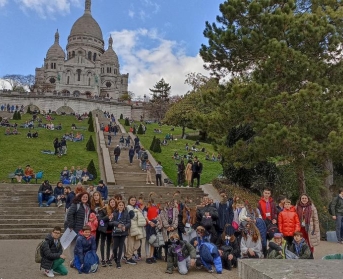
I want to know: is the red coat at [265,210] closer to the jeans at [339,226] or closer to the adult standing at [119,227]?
the adult standing at [119,227]

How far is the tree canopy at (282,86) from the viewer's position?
12.2m

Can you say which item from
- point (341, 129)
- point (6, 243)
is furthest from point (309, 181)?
point (6, 243)

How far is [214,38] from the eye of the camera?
14844mm

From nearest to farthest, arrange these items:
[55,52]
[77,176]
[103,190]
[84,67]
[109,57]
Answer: [103,190] → [77,176] → [84,67] → [55,52] → [109,57]

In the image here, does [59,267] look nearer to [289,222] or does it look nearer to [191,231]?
[191,231]

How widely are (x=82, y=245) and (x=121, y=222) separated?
923 mm

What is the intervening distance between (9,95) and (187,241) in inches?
2566

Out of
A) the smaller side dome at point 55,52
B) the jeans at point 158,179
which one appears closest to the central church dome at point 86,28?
the smaller side dome at point 55,52

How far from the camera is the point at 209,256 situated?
303 inches

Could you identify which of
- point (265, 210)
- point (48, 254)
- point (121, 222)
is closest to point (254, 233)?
point (265, 210)

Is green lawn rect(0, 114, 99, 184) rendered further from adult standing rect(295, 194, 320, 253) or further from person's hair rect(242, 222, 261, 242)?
adult standing rect(295, 194, 320, 253)

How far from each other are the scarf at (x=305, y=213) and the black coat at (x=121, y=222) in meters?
3.93

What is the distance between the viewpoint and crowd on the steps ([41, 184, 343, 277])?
296 inches

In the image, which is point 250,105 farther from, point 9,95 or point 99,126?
point 9,95
